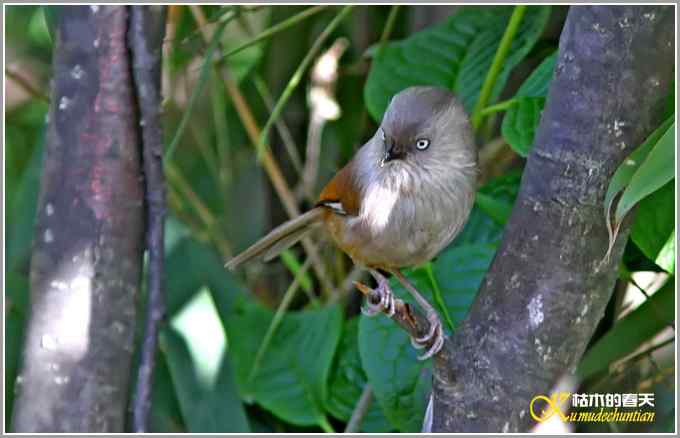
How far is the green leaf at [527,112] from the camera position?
2.29 m

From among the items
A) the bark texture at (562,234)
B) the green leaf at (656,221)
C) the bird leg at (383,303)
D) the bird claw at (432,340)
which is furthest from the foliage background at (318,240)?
the bird claw at (432,340)

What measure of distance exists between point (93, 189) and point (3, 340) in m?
0.54

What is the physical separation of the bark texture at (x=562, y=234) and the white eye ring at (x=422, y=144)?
305 millimetres

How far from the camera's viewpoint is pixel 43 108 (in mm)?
3828

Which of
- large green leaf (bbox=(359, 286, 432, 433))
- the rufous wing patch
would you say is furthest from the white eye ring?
large green leaf (bbox=(359, 286, 432, 433))

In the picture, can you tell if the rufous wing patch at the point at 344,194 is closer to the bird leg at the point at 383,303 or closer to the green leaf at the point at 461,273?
the bird leg at the point at 383,303

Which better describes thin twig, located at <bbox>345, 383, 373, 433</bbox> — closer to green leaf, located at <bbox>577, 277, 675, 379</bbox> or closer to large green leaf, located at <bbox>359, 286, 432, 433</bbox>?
large green leaf, located at <bbox>359, 286, 432, 433</bbox>

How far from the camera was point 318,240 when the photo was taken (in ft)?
10.8

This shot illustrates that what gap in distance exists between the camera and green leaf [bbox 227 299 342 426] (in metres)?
2.79

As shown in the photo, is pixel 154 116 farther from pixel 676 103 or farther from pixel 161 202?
pixel 676 103

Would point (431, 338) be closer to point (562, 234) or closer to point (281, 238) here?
point (562, 234)

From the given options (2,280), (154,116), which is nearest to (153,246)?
(154,116)

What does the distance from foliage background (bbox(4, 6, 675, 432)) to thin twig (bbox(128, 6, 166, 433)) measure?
0.09 metres

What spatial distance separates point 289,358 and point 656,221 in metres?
1.17
